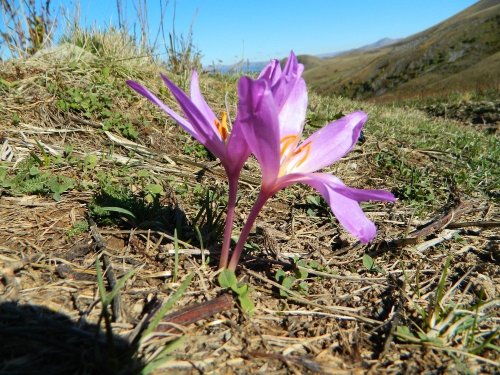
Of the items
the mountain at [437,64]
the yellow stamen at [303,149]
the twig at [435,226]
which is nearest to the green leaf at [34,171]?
the yellow stamen at [303,149]

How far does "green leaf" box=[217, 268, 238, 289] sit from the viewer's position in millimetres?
1523

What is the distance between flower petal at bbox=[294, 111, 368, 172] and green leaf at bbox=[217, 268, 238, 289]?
470mm

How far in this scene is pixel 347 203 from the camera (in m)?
1.28

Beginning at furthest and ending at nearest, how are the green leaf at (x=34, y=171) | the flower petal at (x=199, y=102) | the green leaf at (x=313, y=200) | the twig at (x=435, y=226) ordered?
the green leaf at (x=313, y=200), the green leaf at (x=34, y=171), the twig at (x=435, y=226), the flower petal at (x=199, y=102)

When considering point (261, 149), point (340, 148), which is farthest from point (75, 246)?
point (340, 148)

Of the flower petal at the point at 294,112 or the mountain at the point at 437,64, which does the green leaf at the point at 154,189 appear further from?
the mountain at the point at 437,64

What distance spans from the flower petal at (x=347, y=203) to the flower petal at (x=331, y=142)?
15cm

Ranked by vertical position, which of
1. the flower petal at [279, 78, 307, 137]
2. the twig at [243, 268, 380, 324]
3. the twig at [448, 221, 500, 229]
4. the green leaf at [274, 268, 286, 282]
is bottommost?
the twig at [448, 221, 500, 229]

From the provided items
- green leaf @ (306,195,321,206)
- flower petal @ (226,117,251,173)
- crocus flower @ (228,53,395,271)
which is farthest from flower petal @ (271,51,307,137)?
green leaf @ (306,195,321,206)

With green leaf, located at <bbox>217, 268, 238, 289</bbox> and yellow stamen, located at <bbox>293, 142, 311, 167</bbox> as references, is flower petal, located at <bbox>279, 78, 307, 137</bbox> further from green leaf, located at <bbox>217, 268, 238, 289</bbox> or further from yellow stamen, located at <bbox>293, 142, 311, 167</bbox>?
green leaf, located at <bbox>217, 268, 238, 289</bbox>

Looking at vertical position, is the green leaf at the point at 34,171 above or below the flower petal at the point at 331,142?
above

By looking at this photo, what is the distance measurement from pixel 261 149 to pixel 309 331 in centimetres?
68

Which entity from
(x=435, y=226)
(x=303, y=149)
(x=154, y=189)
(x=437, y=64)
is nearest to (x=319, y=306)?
(x=303, y=149)

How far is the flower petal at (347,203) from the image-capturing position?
48.3 inches
